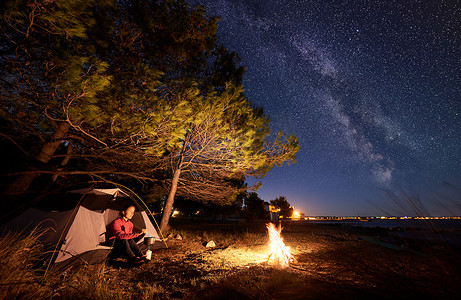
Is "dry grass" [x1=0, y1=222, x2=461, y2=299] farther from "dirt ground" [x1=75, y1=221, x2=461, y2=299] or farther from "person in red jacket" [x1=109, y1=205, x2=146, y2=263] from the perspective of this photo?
"person in red jacket" [x1=109, y1=205, x2=146, y2=263]

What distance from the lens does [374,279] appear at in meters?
3.58

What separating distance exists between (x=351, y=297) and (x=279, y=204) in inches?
1811

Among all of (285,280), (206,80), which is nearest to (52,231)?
(285,280)

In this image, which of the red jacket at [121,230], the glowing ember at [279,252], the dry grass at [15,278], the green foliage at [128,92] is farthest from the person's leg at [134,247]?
the glowing ember at [279,252]

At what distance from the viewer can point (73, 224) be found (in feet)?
15.6

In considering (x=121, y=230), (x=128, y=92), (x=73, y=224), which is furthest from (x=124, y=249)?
(x=128, y=92)

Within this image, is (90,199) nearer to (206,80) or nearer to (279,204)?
(206,80)

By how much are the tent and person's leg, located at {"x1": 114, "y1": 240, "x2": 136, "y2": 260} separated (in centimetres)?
27

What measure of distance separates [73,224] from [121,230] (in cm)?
107

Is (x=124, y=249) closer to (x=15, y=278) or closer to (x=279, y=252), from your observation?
(x=15, y=278)

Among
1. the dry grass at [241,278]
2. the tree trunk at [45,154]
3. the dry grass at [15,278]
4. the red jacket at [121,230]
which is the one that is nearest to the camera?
the dry grass at [15,278]

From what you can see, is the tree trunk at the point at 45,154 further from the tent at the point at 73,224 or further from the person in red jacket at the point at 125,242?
the person in red jacket at the point at 125,242

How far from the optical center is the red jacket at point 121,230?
16.3 feet

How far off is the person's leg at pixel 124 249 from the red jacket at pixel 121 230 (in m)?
0.12
